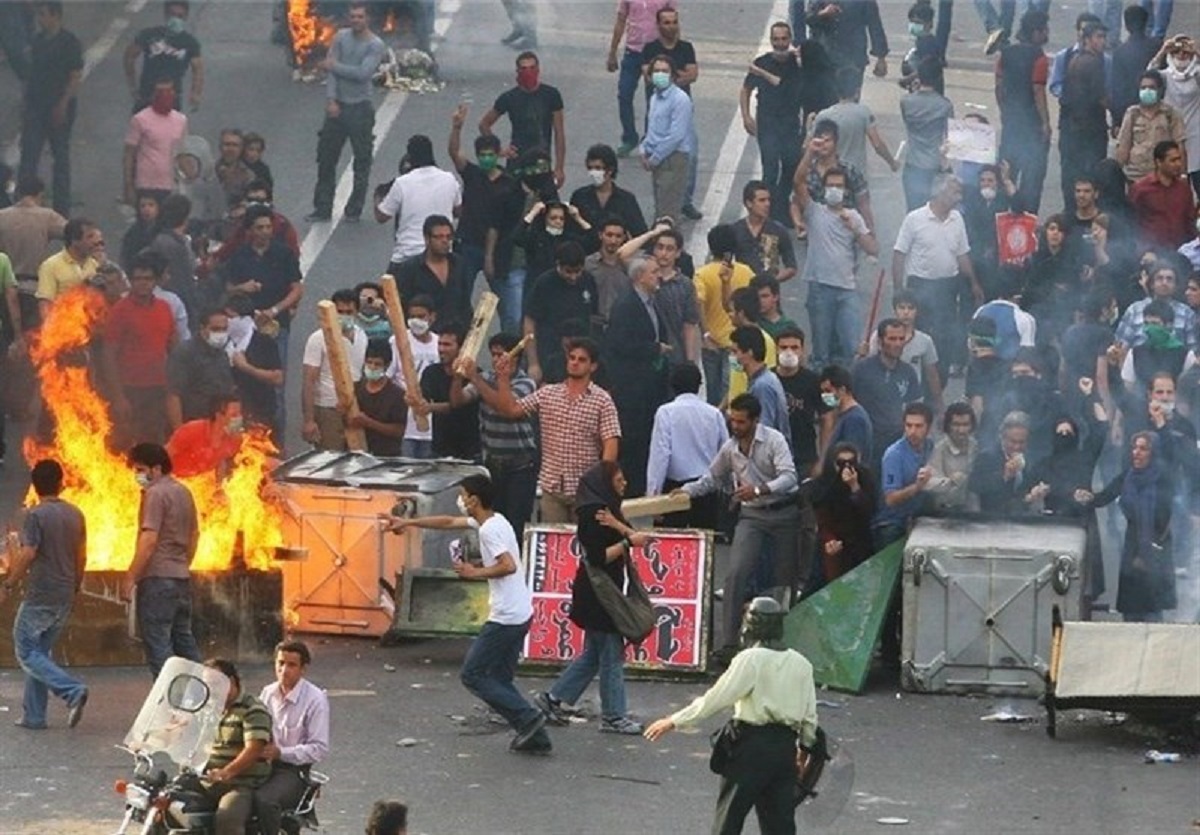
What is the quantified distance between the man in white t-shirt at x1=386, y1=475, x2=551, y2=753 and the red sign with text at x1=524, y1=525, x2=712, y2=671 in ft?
4.84

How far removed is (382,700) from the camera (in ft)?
58.7

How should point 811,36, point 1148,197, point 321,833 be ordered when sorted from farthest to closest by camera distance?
point 811,36 → point 1148,197 → point 321,833

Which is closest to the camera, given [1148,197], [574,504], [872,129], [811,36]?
[574,504]

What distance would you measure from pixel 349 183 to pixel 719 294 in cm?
637

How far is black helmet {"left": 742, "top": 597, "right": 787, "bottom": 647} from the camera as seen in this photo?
1434cm

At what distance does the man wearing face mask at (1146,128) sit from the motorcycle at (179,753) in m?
11.7

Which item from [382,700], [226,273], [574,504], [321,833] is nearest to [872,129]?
[226,273]

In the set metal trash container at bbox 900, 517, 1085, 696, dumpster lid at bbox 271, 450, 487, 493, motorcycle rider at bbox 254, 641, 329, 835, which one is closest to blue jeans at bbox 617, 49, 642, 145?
dumpster lid at bbox 271, 450, 487, 493

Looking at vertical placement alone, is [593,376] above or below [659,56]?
below

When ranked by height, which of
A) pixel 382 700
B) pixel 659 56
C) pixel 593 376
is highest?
pixel 659 56

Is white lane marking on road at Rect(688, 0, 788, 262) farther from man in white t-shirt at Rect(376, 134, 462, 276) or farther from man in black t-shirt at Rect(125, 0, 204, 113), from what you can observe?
man in black t-shirt at Rect(125, 0, 204, 113)

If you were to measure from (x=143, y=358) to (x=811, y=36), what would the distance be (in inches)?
314

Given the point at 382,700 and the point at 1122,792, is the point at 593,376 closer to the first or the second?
the point at 382,700

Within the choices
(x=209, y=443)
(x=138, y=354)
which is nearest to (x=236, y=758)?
(x=209, y=443)
